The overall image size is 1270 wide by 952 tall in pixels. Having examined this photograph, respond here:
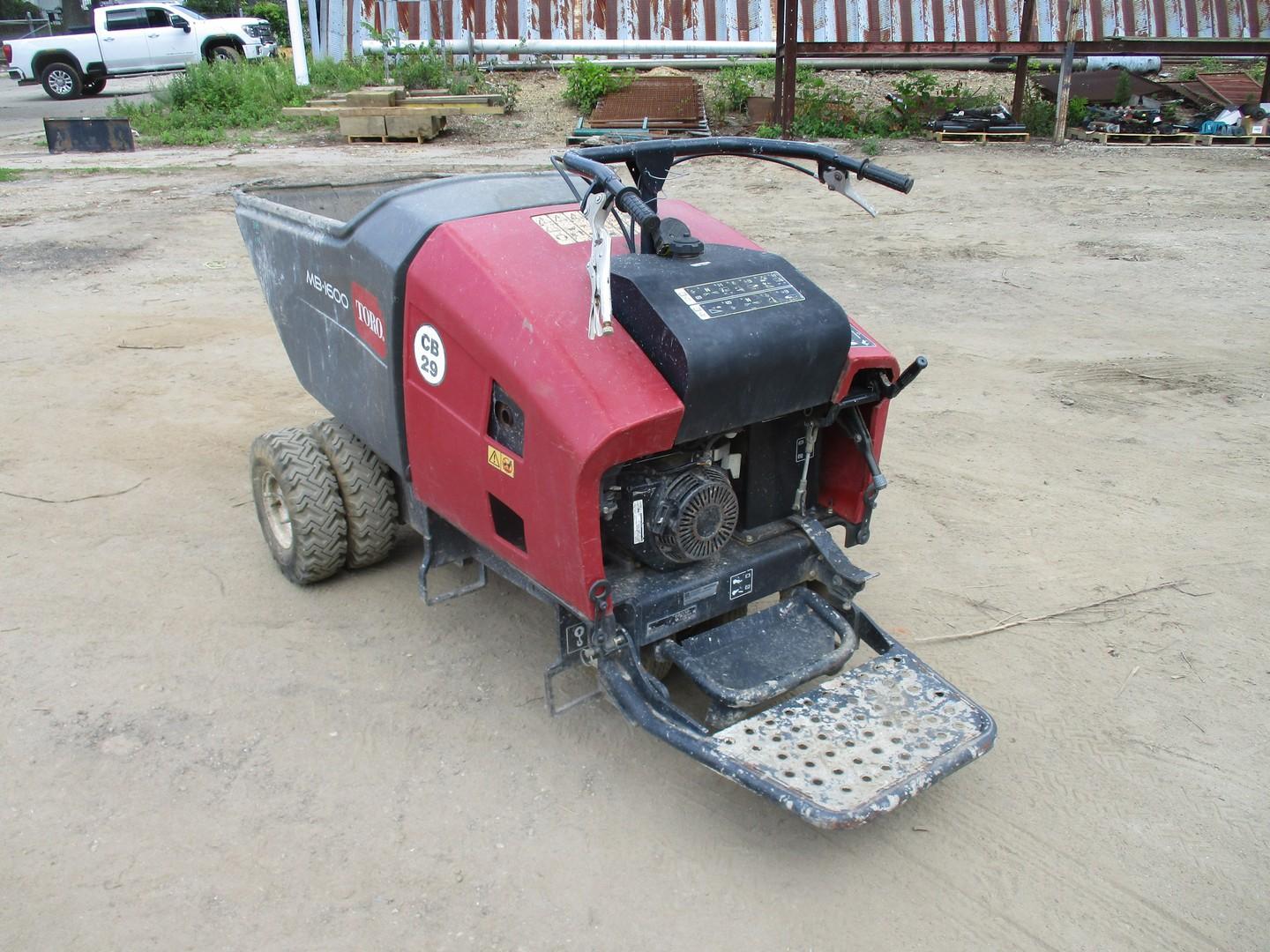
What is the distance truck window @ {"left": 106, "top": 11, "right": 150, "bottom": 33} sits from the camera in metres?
21.9

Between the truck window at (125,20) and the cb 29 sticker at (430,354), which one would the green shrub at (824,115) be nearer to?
the cb 29 sticker at (430,354)

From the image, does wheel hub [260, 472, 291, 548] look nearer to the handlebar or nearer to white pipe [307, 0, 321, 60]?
the handlebar

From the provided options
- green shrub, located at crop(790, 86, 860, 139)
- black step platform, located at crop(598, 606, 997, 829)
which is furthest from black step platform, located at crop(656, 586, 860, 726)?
green shrub, located at crop(790, 86, 860, 139)

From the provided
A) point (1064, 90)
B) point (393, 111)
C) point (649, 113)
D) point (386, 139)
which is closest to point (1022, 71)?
point (1064, 90)

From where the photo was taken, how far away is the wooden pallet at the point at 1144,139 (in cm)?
1366

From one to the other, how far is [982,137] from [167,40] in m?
17.2

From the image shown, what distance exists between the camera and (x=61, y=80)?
22047 mm

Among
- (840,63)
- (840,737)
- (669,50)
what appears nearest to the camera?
(840,737)

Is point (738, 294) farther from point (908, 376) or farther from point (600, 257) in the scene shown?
point (908, 376)

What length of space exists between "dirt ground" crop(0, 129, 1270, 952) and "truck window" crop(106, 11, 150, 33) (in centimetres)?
1808

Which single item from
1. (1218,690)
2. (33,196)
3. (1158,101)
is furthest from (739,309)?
(1158,101)

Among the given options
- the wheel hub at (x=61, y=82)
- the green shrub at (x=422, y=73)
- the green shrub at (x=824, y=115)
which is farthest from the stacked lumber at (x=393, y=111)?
the wheel hub at (x=61, y=82)

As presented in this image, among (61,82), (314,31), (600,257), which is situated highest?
(314,31)

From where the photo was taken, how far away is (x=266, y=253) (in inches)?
173
